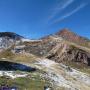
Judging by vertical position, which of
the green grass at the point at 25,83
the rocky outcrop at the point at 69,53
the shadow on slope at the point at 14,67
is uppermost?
the rocky outcrop at the point at 69,53

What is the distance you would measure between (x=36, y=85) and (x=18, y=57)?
58269 millimetres

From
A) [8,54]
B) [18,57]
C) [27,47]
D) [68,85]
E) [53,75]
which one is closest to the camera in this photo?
[68,85]

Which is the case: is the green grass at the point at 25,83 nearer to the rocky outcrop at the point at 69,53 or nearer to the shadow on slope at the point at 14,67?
the shadow on slope at the point at 14,67

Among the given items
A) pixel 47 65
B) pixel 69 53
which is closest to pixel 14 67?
pixel 47 65

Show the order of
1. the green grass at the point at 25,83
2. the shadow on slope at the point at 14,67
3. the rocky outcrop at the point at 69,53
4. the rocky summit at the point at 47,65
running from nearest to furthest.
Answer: the green grass at the point at 25,83 < the rocky summit at the point at 47,65 < the shadow on slope at the point at 14,67 < the rocky outcrop at the point at 69,53

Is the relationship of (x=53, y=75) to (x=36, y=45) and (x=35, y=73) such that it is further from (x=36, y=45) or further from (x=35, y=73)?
(x=36, y=45)

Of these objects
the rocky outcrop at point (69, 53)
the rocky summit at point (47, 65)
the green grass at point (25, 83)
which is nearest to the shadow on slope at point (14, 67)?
the rocky summit at point (47, 65)

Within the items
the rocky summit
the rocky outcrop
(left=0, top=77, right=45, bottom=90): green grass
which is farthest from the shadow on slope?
the rocky outcrop

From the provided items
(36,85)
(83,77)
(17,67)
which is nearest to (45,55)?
(83,77)

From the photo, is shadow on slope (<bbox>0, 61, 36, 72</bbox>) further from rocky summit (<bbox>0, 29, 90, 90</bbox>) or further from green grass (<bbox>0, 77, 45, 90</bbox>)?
green grass (<bbox>0, 77, 45, 90</bbox>)

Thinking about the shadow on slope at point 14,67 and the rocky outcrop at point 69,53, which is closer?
the shadow on slope at point 14,67

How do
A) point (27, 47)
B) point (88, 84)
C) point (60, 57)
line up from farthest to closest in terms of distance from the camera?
1. point (27, 47)
2. point (60, 57)
3. point (88, 84)

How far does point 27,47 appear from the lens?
162 meters

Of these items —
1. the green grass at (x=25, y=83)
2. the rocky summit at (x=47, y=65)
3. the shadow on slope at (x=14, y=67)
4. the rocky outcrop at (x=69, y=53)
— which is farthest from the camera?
the rocky outcrop at (x=69, y=53)
